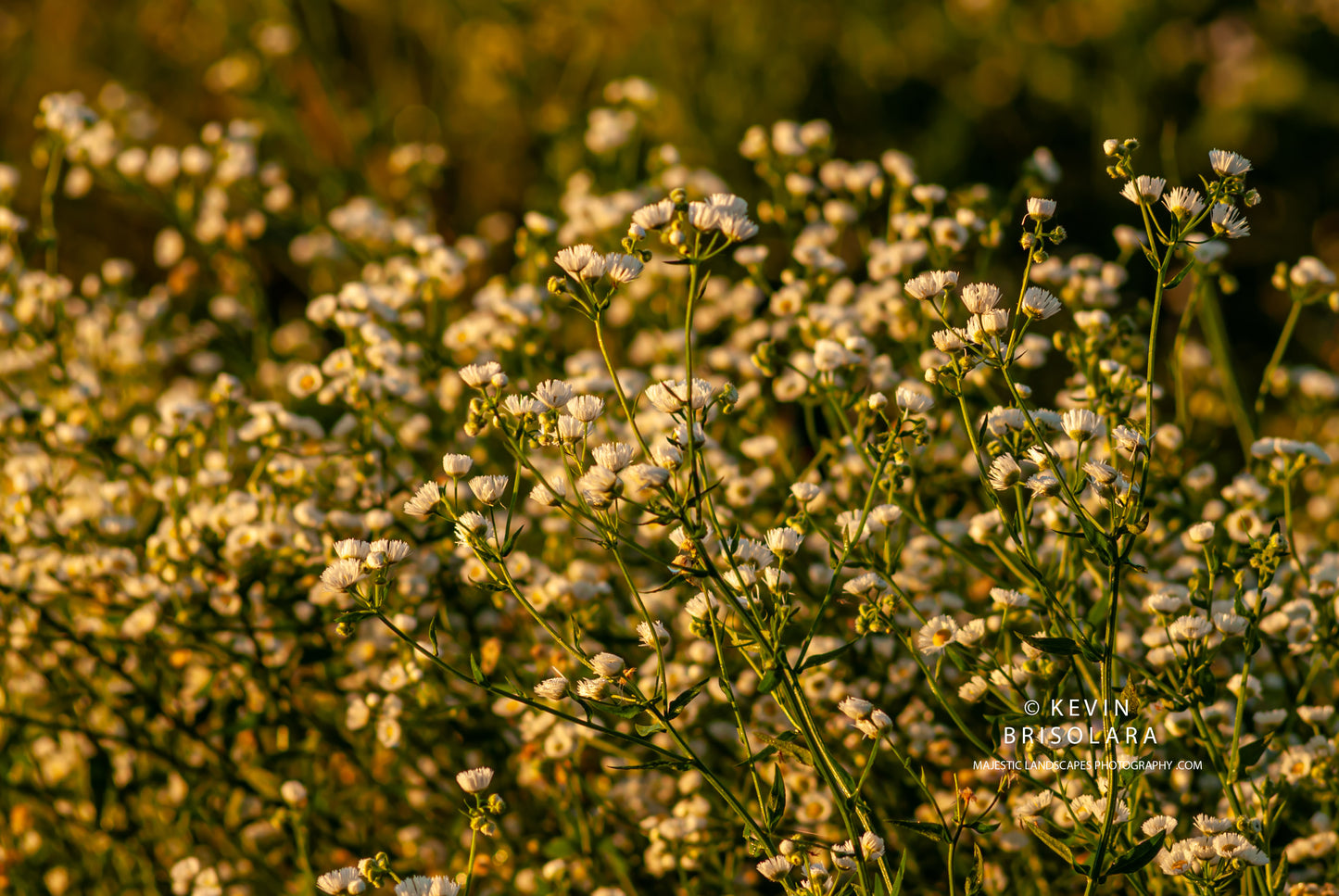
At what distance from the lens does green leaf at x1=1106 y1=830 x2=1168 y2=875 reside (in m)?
1.45

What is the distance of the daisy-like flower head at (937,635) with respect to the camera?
5.47 ft

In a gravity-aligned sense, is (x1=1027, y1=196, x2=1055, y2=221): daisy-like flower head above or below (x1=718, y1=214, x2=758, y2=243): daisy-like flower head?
above

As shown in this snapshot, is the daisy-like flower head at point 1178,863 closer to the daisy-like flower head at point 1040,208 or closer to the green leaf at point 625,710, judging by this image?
the green leaf at point 625,710

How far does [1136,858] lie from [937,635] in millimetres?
387

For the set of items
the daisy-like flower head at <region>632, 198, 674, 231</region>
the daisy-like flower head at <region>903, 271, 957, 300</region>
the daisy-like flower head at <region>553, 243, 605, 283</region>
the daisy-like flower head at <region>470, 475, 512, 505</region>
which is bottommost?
the daisy-like flower head at <region>470, 475, 512, 505</region>

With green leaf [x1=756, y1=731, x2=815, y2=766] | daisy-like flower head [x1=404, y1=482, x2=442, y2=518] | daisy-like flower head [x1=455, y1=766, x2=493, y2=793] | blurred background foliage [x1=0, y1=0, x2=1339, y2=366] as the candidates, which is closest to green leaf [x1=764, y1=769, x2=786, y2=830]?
green leaf [x1=756, y1=731, x2=815, y2=766]

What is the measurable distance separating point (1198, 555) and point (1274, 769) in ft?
1.57

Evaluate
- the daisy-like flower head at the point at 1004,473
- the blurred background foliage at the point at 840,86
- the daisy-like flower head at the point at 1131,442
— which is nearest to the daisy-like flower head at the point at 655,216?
the daisy-like flower head at the point at 1004,473

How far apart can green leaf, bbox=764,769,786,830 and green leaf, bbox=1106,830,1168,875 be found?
40 centimetres

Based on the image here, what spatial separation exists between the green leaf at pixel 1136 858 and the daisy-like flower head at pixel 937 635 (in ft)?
1.14

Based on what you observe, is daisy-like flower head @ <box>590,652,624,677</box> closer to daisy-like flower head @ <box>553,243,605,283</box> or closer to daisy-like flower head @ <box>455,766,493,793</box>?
daisy-like flower head @ <box>455,766,493,793</box>

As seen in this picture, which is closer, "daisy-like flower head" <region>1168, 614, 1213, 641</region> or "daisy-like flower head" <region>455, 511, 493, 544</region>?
"daisy-like flower head" <region>455, 511, 493, 544</region>

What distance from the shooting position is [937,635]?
1.70 meters

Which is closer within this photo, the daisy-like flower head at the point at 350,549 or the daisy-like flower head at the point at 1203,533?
the daisy-like flower head at the point at 350,549
